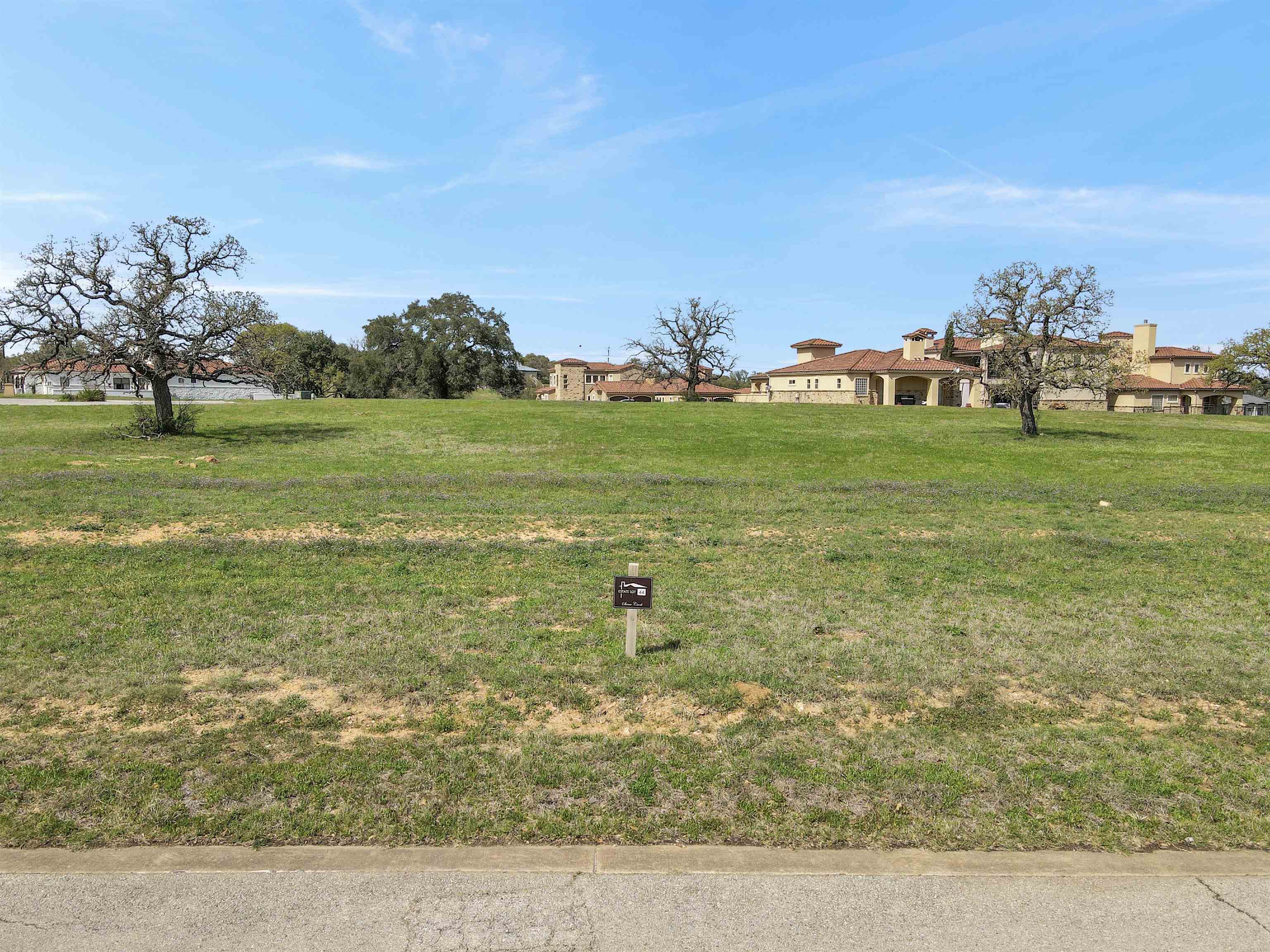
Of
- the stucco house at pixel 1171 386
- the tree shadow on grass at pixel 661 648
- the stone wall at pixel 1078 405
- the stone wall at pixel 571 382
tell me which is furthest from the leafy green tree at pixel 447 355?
the tree shadow on grass at pixel 661 648

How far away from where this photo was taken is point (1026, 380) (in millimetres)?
34969

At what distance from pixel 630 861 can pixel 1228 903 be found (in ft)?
11.9

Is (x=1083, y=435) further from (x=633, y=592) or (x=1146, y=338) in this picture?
(x=1146, y=338)

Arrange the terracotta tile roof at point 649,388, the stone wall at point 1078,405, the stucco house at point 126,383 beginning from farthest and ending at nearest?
1. the terracotta tile roof at point 649,388
2. the stone wall at point 1078,405
3. the stucco house at point 126,383

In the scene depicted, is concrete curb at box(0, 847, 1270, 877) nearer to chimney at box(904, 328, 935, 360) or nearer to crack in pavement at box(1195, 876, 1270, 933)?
crack in pavement at box(1195, 876, 1270, 933)

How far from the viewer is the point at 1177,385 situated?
7750cm

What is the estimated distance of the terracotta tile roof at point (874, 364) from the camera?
224 feet

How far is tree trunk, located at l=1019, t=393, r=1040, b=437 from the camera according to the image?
36.4 metres

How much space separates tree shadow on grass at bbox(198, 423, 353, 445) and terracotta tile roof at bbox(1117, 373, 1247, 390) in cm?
7162

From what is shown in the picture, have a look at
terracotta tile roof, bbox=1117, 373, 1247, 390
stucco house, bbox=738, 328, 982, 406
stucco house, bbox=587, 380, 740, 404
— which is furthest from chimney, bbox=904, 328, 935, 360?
stucco house, bbox=587, 380, 740, 404

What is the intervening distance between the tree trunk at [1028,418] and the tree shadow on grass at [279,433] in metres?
31.9

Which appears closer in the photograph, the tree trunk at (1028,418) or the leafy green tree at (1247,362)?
the tree trunk at (1028,418)

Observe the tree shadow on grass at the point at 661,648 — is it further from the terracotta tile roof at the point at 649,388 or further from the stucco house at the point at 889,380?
the terracotta tile roof at the point at 649,388

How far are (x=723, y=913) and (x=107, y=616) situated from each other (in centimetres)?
872
